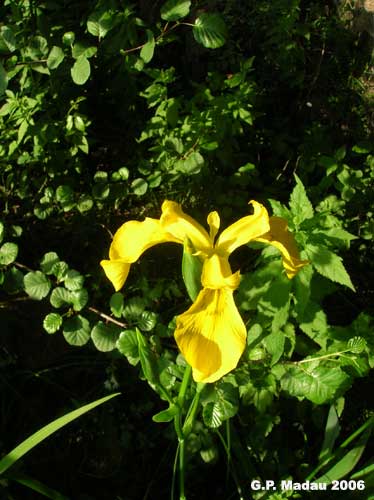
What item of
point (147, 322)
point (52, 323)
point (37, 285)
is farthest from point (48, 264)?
point (147, 322)

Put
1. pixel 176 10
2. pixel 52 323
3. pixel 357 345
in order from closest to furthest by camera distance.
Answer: pixel 357 345 < pixel 52 323 < pixel 176 10

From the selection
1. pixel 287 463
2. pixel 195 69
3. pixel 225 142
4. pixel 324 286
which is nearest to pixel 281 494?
pixel 287 463

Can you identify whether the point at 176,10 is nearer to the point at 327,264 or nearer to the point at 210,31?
the point at 210,31

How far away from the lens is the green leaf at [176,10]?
5.03 ft

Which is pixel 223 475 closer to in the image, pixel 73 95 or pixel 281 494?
pixel 281 494

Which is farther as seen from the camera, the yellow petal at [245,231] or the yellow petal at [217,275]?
the yellow petal at [245,231]

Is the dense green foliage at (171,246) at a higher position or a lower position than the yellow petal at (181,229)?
lower

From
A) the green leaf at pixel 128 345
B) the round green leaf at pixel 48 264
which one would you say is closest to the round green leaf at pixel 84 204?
the round green leaf at pixel 48 264

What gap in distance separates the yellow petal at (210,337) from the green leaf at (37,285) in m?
0.64

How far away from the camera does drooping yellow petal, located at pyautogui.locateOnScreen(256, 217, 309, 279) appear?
3.89ft

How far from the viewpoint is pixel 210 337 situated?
1.05 meters

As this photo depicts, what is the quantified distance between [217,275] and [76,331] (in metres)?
0.60

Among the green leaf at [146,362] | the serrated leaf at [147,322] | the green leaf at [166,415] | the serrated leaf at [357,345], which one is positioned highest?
the serrated leaf at [357,345]

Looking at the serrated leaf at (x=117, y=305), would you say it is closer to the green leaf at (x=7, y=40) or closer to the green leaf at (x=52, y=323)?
the green leaf at (x=52, y=323)
